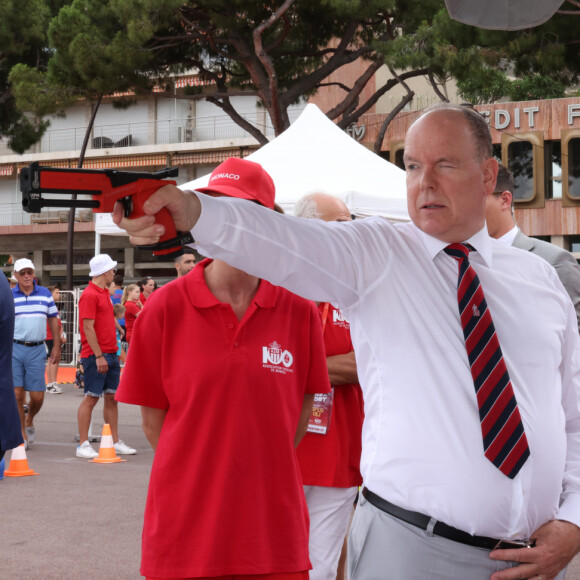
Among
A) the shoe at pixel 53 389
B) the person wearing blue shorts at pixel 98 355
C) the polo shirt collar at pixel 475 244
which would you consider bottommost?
the shoe at pixel 53 389

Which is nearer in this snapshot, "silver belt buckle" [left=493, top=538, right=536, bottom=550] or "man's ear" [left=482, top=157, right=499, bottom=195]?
"silver belt buckle" [left=493, top=538, right=536, bottom=550]

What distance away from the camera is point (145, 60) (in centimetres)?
2127

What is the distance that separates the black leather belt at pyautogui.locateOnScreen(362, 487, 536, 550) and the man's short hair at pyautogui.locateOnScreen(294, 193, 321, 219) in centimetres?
204

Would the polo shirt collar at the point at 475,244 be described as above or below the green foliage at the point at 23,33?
below

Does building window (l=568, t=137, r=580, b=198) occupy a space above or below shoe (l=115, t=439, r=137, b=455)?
above

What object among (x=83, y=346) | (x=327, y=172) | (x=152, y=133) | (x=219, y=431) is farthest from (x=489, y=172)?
(x=152, y=133)

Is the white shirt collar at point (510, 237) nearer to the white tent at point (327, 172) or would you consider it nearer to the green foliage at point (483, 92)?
the white tent at point (327, 172)

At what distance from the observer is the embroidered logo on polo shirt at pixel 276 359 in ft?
10.5

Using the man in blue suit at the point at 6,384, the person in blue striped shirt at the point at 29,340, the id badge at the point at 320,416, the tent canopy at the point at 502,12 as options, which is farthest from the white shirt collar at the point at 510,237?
the person in blue striped shirt at the point at 29,340

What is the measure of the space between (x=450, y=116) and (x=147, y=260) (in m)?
45.4

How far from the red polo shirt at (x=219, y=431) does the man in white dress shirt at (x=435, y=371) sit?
1.74ft

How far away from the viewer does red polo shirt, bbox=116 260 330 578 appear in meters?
2.99

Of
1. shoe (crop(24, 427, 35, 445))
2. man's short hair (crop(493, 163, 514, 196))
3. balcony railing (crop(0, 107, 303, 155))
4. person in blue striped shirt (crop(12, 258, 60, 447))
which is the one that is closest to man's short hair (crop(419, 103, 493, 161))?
man's short hair (crop(493, 163, 514, 196))

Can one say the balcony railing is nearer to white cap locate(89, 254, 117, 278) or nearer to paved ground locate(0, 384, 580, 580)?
white cap locate(89, 254, 117, 278)
